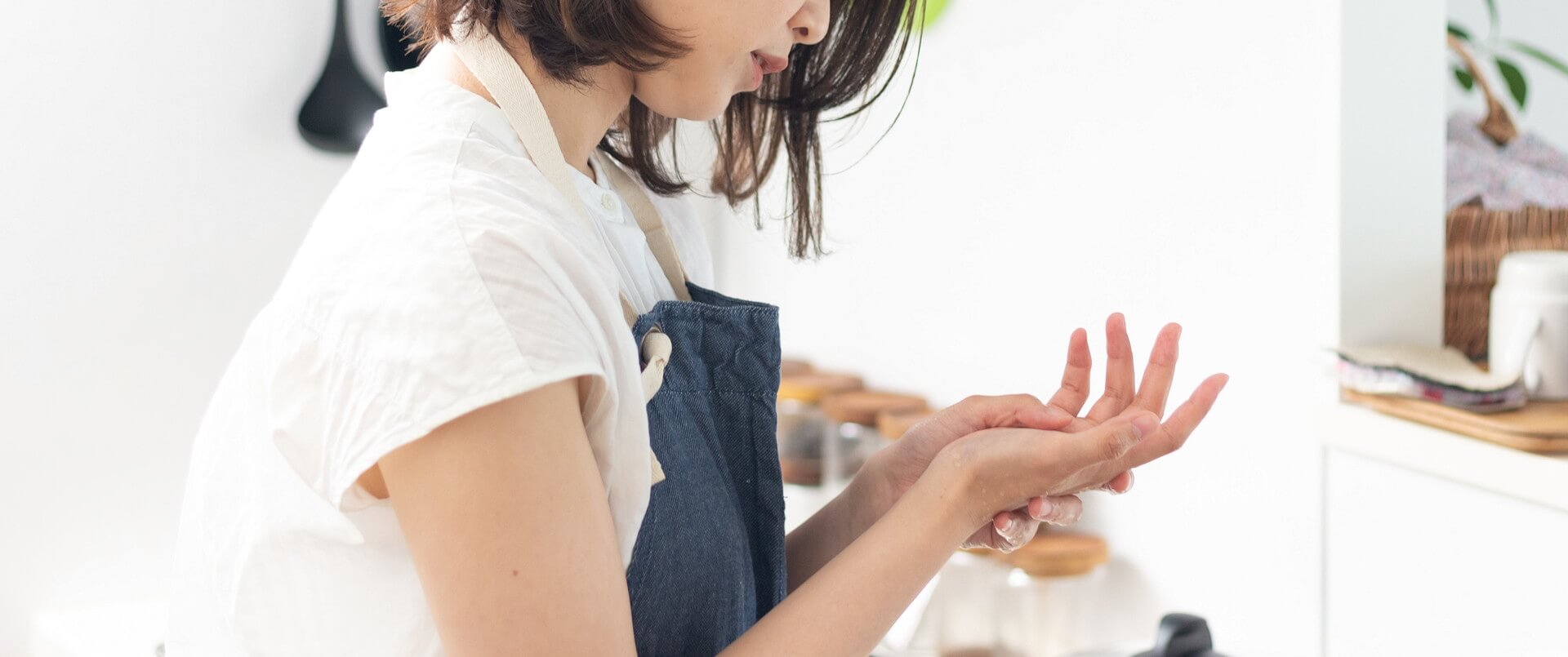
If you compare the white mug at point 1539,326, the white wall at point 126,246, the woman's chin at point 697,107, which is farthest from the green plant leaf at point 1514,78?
the white wall at point 126,246

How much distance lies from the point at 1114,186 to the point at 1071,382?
1.90 feet

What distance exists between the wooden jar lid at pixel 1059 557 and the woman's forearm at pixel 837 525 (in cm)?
47

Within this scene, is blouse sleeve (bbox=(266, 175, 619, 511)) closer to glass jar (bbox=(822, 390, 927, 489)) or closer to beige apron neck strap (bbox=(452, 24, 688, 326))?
beige apron neck strap (bbox=(452, 24, 688, 326))

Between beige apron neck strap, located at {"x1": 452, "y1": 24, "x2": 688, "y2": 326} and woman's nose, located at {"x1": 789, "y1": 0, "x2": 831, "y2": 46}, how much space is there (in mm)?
151

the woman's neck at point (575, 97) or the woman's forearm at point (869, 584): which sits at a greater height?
the woman's neck at point (575, 97)

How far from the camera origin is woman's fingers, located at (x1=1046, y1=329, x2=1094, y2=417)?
0.80 m

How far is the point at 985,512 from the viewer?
71cm

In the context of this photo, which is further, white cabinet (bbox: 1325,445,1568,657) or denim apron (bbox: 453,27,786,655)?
white cabinet (bbox: 1325,445,1568,657)

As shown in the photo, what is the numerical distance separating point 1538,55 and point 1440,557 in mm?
693

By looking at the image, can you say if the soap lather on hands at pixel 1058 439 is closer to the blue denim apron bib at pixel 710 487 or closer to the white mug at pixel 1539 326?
the blue denim apron bib at pixel 710 487

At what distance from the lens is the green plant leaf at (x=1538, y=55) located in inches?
54.3

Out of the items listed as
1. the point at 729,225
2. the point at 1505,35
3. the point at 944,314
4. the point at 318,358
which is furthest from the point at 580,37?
the point at 729,225

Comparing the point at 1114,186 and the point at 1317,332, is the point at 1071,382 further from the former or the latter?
the point at 1114,186

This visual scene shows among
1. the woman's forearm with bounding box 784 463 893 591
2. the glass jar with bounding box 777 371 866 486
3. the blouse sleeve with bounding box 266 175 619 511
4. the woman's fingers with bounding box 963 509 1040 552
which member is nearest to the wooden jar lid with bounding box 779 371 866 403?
the glass jar with bounding box 777 371 866 486
